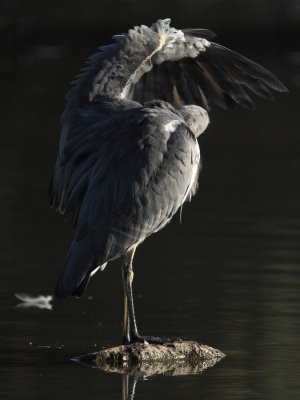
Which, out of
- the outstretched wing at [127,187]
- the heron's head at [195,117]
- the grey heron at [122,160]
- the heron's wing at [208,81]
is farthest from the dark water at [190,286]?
the heron's wing at [208,81]

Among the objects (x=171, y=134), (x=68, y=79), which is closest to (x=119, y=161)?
(x=171, y=134)

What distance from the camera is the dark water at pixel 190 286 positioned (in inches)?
305

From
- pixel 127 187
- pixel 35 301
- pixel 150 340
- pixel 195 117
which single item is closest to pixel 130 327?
pixel 150 340

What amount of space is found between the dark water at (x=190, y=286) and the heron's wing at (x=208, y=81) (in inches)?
54.9

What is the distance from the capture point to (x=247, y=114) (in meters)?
22.5

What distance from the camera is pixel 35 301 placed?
9.68 meters

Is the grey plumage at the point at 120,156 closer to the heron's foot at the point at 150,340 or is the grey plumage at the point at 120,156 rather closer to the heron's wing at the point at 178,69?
the heron's wing at the point at 178,69

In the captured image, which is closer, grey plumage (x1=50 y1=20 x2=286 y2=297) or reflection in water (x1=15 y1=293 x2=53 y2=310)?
grey plumage (x1=50 y1=20 x2=286 y2=297)

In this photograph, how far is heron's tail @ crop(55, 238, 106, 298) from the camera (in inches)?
320

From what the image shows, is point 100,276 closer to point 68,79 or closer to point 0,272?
point 0,272

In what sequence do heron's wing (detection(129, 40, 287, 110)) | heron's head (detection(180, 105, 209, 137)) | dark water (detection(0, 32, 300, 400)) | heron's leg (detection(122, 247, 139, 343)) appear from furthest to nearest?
1. heron's wing (detection(129, 40, 287, 110))
2. heron's head (detection(180, 105, 209, 137))
3. heron's leg (detection(122, 247, 139, 343))
4. dark water (detection(0, 32, 300, 400))

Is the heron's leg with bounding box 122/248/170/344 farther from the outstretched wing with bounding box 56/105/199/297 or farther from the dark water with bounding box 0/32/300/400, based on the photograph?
the outstretched wing with bounding box 56/105/199/297

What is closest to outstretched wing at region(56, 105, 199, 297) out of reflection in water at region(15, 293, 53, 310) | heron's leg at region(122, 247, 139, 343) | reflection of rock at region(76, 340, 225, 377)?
heron's leg at region(122, 247, 139, 343)

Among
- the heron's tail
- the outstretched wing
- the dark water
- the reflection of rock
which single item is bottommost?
the dark water
